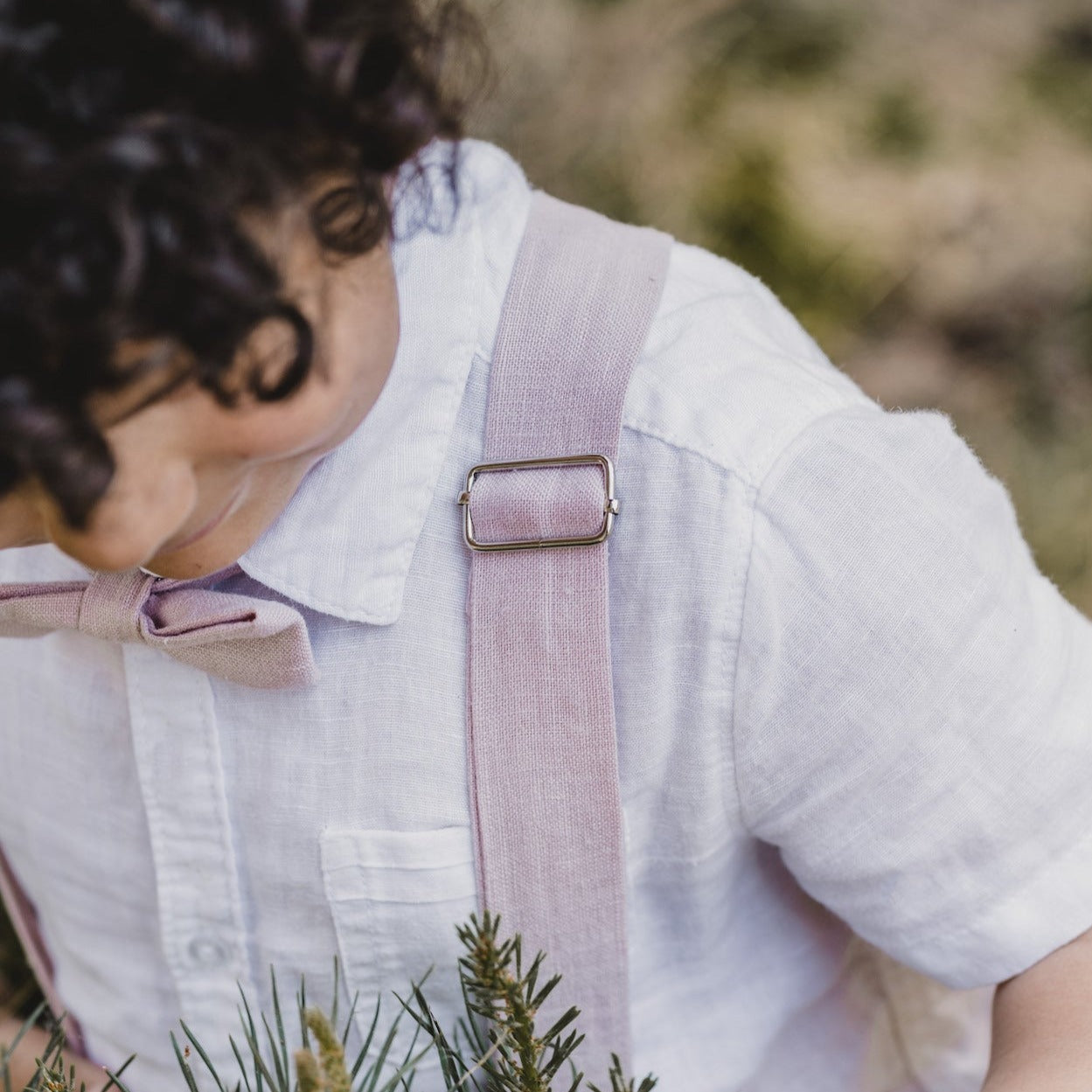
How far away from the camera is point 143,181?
396 millimetres

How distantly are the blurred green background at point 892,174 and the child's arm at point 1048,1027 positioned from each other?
0.93 m

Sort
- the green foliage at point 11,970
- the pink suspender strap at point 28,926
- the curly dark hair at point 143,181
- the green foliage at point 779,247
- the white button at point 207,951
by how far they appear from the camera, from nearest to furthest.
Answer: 1. the curly dark hair at point 143,181
2. the white button at point 207,951
3. the pink suspender strap at point 28,926
4. the green foliage at point 11,970
5. the green foliage at point 779,247

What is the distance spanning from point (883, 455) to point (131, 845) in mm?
490

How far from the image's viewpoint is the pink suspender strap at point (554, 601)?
1.95 ft

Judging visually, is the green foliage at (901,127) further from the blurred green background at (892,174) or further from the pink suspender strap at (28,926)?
the pink suspender strap at (28,926)

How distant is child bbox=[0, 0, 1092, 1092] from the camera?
0.48 metres

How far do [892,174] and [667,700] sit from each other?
3.82 feet

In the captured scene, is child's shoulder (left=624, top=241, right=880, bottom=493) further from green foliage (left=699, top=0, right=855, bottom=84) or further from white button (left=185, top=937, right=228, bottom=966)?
green foliage (left=699, top=0, right=855, bottom=84)

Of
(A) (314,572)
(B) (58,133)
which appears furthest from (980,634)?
(B) (58,133)

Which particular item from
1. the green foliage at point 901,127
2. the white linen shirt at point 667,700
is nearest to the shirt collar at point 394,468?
the white linen shirt at point 667,700

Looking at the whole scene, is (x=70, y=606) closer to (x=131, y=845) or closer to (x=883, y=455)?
(x=131, y=845)

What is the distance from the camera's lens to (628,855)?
0.68 metres

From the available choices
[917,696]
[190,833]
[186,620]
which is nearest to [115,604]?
[186,620]

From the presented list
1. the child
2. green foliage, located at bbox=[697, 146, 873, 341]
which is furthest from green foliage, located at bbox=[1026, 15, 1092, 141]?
the child
